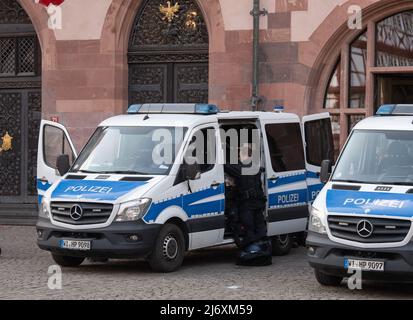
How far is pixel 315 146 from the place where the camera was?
55.1 feet

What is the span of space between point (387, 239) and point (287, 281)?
6.34 feet

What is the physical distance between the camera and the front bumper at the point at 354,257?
1113 cm

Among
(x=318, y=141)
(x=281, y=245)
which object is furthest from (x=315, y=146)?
(x=281, y=245)

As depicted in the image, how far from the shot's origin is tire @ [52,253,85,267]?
1393 centimetres

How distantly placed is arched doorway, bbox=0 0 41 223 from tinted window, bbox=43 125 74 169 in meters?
6.71

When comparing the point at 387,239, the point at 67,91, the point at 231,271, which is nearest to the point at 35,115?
the point at 67,91

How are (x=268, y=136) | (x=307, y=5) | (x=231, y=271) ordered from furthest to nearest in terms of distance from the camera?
(x=307, y=5)
(x=268, y=136)
(x=231, y=271)

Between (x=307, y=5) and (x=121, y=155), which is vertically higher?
(x=307, y=5)

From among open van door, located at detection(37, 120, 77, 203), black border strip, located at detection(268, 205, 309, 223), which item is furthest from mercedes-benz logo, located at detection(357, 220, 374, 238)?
open van door, located at detection(37, 120, 77, 203)

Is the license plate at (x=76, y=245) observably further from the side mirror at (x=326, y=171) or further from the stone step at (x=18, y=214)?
the stone step at (x=18, y=214)

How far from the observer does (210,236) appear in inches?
559

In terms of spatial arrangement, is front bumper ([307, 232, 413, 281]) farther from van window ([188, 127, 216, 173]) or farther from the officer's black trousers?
van window ([188, 127, 216, 173])

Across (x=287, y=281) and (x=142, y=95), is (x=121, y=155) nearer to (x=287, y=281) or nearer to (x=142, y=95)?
(x=287, y=281)
